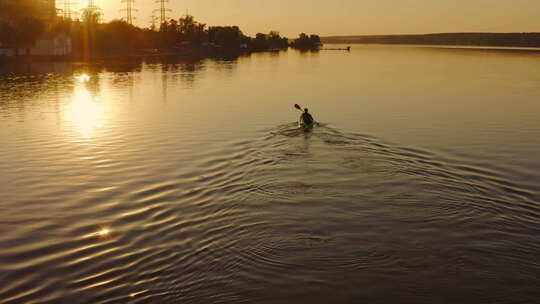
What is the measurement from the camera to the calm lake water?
12.4m

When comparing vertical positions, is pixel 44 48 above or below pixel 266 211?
above

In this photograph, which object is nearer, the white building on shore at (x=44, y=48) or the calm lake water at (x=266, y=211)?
the calm lake water at (x=266, y=211)

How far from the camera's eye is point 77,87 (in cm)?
6500

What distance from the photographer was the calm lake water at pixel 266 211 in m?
12.4

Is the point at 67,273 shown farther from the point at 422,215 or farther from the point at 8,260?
the point at 422,215

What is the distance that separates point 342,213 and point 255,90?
1952 inches

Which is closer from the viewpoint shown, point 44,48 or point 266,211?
point 266,211

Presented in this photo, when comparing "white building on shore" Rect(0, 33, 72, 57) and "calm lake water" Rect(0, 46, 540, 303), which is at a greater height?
"white building on shore" Rect(0, 33, 72, 57)

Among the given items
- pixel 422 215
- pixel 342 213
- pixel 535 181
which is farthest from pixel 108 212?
pixel 535 181

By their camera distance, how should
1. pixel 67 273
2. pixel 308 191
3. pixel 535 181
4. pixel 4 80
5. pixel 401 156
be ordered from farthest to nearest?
pixel 4 80 < pixel 401 156 < pixel 535 181 < pixel 308 191 < pixel 67 273

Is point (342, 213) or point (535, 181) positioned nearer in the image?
point (342, 213)

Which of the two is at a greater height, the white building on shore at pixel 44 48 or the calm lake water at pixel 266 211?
the white building on shore at pixel 44 48

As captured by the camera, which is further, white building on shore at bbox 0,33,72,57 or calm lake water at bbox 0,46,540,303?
white building on shore at bbox 0,33,72,57

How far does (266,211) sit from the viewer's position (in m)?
17.8
